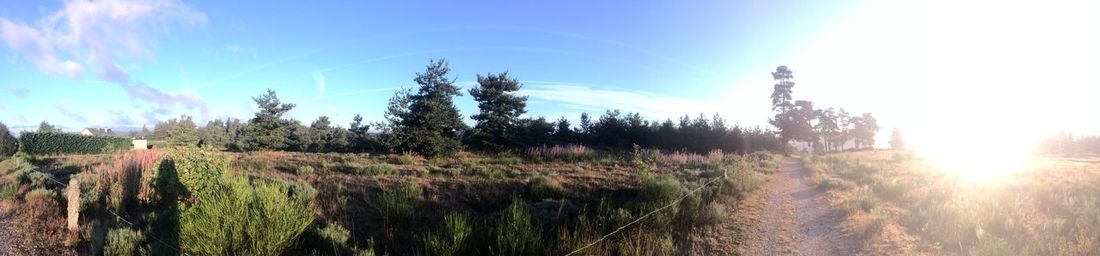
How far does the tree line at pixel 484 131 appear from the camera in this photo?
20062 millimetres

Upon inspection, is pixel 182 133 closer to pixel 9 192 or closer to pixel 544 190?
pixel 9 192

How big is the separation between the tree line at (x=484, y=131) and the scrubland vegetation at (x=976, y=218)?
1453cm

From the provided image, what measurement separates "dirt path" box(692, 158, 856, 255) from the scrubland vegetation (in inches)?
12.3

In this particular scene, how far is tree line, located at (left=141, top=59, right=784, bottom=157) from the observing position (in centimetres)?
2006

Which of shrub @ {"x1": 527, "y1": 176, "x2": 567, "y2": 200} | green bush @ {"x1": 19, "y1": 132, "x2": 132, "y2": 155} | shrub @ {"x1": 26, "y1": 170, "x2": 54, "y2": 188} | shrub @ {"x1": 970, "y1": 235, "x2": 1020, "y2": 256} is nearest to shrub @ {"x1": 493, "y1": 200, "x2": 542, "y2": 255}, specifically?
shrub @ {"x1": 527, "y1": 176, "x2": 567, "y2": 200}

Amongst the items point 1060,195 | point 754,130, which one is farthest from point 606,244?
point 754,130

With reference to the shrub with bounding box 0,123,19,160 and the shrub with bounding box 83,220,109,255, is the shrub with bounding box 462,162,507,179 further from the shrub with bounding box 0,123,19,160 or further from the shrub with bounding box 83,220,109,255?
the shrub with bounding box 0,123,19,160

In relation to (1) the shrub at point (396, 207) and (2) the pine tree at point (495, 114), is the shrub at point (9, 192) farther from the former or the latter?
(2) the pine tree at point (495, 114)

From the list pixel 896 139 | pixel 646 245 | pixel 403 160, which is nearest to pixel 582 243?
pixel 646 245

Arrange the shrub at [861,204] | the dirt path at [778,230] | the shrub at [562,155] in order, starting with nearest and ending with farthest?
the dirt path at [778,230] → the shrub at [861,204] → the shrub at [562,155]

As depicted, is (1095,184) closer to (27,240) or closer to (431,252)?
(431,252)

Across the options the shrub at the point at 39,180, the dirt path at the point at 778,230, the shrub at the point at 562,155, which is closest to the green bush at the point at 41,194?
the shrub at the point at 39,180

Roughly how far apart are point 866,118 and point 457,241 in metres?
72.4

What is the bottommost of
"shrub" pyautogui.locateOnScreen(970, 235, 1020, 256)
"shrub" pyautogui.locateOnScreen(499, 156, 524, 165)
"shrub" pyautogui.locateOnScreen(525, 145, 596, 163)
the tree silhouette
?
"shrub" pyautogui.locateOnScreen(970, 235, 1020, 256)
